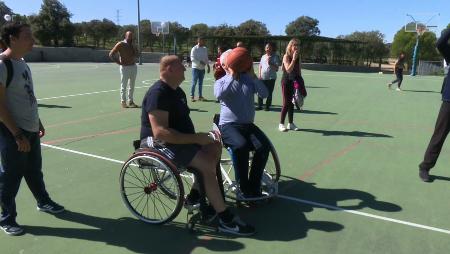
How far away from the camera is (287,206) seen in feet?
14.9

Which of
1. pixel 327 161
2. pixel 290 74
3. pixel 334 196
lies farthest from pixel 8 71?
pixel 290 74

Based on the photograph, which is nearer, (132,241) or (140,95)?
(132,241)

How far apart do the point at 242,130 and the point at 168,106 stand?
1.01 metres

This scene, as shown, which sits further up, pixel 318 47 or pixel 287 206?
pixel 318 47

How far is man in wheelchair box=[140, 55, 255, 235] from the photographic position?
369 cm

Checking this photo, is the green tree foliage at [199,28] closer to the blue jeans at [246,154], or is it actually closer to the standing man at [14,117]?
the blue jeans at [246,154]

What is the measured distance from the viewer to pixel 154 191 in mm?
4414

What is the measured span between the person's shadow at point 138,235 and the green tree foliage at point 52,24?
5396 centimetres

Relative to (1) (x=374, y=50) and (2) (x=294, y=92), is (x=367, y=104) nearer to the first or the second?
(2) (x=294, y=92)

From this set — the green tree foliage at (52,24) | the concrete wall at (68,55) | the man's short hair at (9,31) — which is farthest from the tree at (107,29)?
the man's short hair at (9,31)

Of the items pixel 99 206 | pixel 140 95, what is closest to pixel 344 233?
pixel 99 206

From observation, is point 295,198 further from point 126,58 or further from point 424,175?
point 126,58

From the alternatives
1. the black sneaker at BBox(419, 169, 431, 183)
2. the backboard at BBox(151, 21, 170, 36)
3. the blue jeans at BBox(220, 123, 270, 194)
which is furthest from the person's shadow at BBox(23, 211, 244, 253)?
the backboard at BBox(151, 21, 170, 36)

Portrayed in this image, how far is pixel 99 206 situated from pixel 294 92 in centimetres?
472
